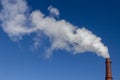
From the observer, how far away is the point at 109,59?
30.8m

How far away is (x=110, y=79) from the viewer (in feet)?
98.3

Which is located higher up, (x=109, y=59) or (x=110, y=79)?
(x=109, y=59)

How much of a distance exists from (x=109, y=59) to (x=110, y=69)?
3.79ft

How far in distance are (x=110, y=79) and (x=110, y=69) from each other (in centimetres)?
116

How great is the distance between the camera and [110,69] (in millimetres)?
30422

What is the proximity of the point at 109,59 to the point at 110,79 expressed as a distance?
2.31 meters
